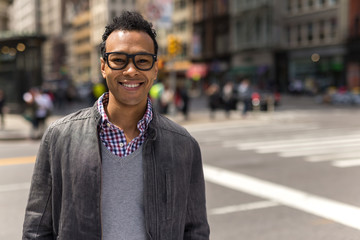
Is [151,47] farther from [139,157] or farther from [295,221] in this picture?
[295,221]

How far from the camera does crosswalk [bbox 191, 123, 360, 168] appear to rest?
11250 mm

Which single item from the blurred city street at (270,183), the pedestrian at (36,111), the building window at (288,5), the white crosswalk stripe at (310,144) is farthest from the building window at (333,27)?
the pedestrian at (36,111)

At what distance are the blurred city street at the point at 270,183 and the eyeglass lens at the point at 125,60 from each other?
153 inches

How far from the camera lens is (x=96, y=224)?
1.94 m

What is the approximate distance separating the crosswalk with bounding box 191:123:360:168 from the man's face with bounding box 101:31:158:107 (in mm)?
8838

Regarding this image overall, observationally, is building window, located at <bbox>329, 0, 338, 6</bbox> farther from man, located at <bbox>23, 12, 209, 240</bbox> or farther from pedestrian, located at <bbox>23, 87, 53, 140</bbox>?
man, located at <bbox>23, 12, 209, 240</bbox>

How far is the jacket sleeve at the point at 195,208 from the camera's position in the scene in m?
2.21

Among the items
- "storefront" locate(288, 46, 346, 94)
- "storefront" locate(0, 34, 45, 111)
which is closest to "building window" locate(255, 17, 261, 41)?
"storefront" locate(288, 46, 346, 94)

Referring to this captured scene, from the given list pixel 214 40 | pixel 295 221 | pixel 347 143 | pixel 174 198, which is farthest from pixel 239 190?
pixel 214 40

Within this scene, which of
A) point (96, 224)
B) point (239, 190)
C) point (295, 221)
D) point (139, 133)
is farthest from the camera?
point (239, 190)

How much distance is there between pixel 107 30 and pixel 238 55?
177 ft

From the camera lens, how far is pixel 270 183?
27.2 ft

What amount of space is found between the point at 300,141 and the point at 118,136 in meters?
12.9

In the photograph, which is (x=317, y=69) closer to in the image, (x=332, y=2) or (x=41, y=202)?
(x=332, y=2)
